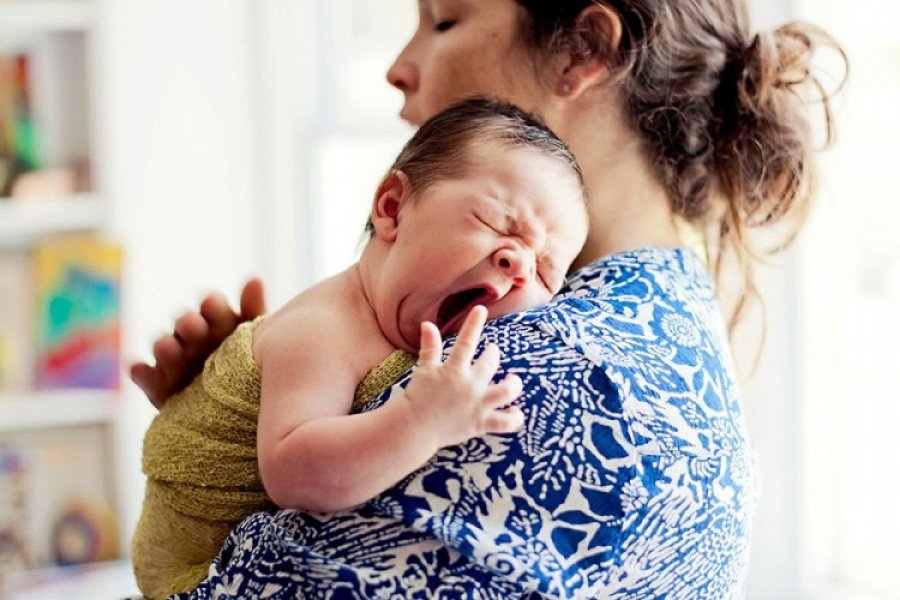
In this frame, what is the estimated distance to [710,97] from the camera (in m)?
1.36

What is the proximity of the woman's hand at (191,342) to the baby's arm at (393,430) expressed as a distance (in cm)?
35

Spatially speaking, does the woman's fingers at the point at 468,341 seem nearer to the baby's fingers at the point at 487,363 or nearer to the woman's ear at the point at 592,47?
the baby's fingers at the point at 487,363

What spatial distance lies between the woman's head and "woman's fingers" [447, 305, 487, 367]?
425 mm

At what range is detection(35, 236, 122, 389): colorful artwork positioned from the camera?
9.14ft

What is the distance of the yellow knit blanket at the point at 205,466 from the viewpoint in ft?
3.42

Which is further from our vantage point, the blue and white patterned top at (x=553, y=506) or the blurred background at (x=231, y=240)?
the blurred background at (x=231, y=240)

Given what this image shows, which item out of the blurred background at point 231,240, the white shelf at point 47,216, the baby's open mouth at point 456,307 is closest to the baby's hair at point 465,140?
the baby's open mouth at point 456,307

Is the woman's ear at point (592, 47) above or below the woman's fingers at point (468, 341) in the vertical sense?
above

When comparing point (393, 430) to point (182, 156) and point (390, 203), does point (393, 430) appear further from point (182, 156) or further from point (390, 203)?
point (182, 156)

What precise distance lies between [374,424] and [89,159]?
2.17m

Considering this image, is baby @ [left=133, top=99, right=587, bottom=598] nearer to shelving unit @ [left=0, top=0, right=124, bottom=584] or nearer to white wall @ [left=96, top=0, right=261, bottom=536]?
shelving unit @ [left=0, top=0, right=124, bottom=584]

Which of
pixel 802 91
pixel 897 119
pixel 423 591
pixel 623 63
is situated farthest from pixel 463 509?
pixel 897 119

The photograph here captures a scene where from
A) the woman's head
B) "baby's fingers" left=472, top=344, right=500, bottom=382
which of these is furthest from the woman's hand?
"baby's fingers" left=472, top=344, right=500, bottom=382

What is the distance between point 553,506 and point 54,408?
7.12 feet
